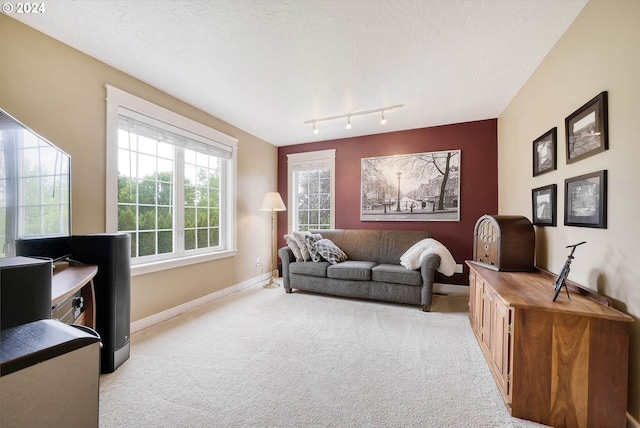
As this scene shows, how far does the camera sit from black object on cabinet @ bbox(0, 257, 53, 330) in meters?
0.63

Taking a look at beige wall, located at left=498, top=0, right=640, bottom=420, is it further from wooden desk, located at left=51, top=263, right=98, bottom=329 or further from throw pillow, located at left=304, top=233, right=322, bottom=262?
wooden desk, located at left=51, top=263, right=98, bottom=329

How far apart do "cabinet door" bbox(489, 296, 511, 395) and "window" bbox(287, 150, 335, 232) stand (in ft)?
9.92

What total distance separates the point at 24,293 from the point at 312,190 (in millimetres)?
4237

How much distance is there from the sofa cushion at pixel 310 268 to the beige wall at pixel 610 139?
235 centimetres

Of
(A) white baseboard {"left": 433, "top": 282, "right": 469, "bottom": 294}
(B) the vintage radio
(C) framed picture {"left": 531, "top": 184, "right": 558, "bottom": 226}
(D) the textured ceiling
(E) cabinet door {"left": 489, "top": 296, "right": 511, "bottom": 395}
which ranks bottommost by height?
(A) white baseboard {"left": 433, "top": 282, "right": 469, "bottom": 294}

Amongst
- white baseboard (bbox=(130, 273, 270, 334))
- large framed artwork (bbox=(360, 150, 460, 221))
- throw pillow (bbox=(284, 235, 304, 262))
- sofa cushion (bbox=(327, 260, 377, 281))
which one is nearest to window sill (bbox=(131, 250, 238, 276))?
white baseboard (bbox=(130, 273, 270, 334))

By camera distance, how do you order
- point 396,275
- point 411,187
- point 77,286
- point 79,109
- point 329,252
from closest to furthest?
point 77,286 → point 79,109 → point 396,275 → point 329,252 → point 411,187

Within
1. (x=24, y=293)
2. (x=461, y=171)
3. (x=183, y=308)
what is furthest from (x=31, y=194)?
(x=461, y=171)

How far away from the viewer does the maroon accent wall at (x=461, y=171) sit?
12.0ft

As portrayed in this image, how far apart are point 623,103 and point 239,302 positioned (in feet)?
12.3

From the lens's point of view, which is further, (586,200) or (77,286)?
(586,200)

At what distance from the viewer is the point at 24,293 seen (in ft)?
2.27

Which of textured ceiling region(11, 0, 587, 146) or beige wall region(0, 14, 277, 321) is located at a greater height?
textured ceiling region(11, 0, 587, 146)

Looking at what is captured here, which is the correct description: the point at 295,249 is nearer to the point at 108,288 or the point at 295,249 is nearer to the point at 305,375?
the point at 305,375
